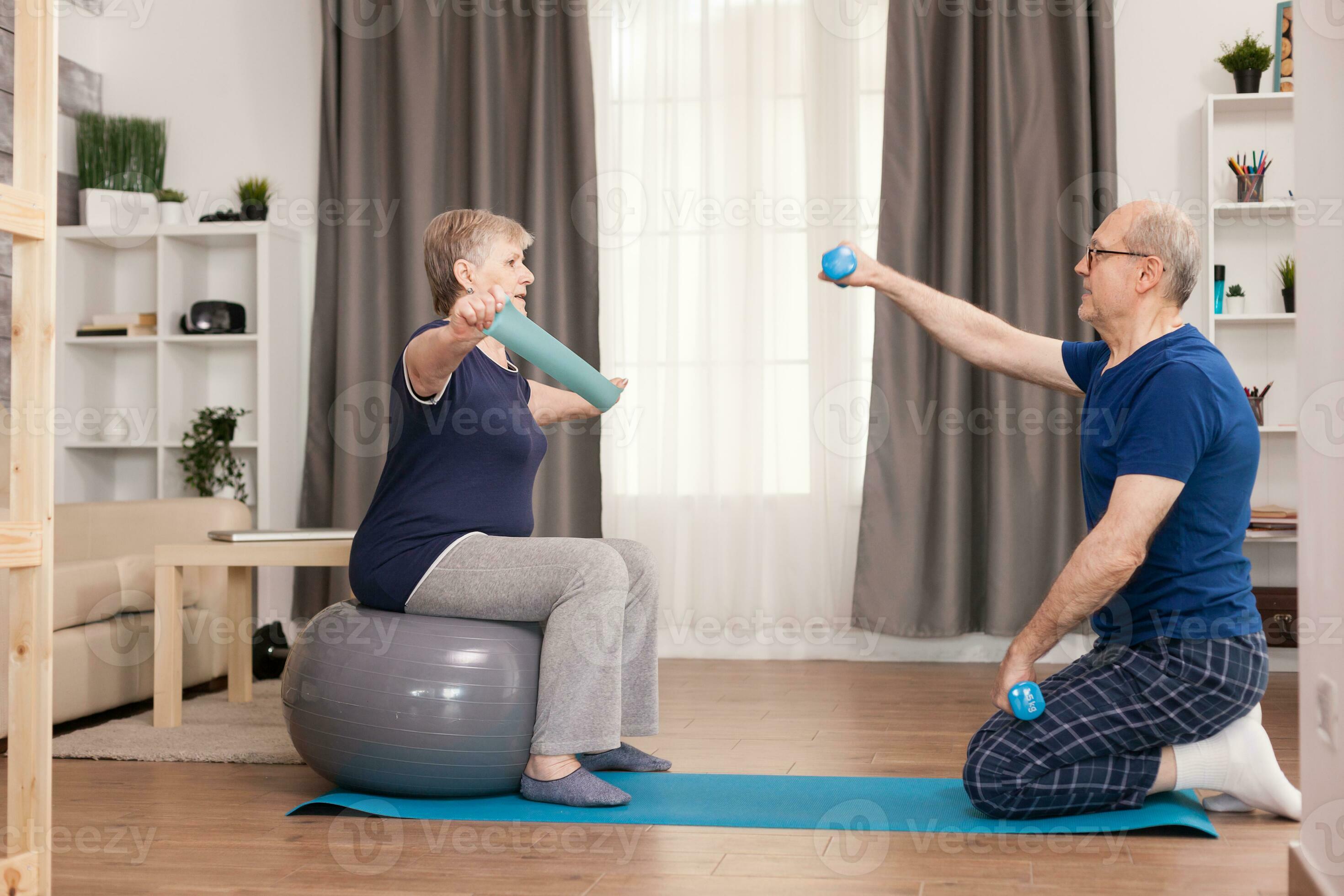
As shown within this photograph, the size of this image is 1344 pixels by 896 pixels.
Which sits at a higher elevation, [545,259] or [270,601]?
[545,259]

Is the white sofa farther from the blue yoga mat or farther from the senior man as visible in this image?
the senior man

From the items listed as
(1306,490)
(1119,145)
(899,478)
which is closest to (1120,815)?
(1306,490)

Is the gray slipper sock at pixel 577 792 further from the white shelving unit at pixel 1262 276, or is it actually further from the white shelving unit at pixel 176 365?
the white shelving unit at pixel 1262 276

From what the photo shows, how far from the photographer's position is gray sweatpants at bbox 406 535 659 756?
1970mm

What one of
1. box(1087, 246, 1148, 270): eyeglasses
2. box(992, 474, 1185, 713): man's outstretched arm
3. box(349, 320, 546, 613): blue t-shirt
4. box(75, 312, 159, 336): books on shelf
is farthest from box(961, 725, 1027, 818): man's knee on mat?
box(75, 312, 159, 336): books on shelf

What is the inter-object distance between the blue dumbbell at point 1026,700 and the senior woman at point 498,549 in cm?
65

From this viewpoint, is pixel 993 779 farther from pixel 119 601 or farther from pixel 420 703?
pixel 119 601

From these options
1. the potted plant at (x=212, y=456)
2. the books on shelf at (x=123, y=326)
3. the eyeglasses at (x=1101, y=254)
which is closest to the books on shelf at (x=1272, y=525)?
the eyeglasses at (x=1101, y=254)

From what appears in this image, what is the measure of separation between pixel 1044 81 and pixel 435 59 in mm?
1992

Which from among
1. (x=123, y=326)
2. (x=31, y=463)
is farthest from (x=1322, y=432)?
(x=123, y=326)

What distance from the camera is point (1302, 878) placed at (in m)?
1.43

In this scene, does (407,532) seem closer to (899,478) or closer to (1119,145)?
(899,478)

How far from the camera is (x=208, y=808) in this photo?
2.06 metres

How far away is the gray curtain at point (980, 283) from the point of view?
3.57 metres
